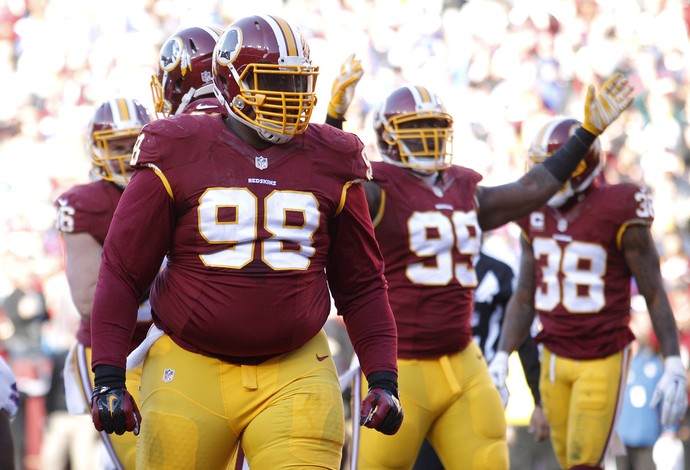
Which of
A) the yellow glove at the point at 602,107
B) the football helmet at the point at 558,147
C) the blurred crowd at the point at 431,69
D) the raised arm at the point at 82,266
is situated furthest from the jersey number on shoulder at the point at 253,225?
the blurred crowd at the point at 431,69

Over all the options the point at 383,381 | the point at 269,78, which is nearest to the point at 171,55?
the point at 269,78

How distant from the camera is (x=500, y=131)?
1340 centimetres

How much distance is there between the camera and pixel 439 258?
18.2ft

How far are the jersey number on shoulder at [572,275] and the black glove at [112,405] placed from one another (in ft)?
10.2

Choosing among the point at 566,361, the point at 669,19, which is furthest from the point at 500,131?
the point at 566,361

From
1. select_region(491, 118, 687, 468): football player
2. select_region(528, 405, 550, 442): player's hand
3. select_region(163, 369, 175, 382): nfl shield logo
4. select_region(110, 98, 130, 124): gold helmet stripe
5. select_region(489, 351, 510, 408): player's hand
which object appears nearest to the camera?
select_region(163, 369, 175, 382): nfl shield logo

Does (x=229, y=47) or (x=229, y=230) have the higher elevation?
(x=229, y=47)

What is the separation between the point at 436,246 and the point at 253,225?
1.79 m

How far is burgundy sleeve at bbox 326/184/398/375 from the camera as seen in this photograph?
412 centimetres

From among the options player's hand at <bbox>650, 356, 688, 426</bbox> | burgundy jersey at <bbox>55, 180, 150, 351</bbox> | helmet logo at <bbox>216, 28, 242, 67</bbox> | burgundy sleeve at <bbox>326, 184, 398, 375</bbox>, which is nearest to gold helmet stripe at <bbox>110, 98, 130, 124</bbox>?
burgundy jersey at <bbox>55, 180, 150, 351</bbox>

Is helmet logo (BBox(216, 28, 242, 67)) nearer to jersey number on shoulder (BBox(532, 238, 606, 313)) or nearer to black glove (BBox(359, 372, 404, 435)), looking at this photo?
black glove (BBox(359, 372, 404, 435))

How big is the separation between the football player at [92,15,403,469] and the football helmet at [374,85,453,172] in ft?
5.37

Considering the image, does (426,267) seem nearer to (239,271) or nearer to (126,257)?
(239,271)

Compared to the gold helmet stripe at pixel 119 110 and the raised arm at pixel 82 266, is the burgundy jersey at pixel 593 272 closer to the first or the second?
the gold helmet stripe at pixel 119 110
